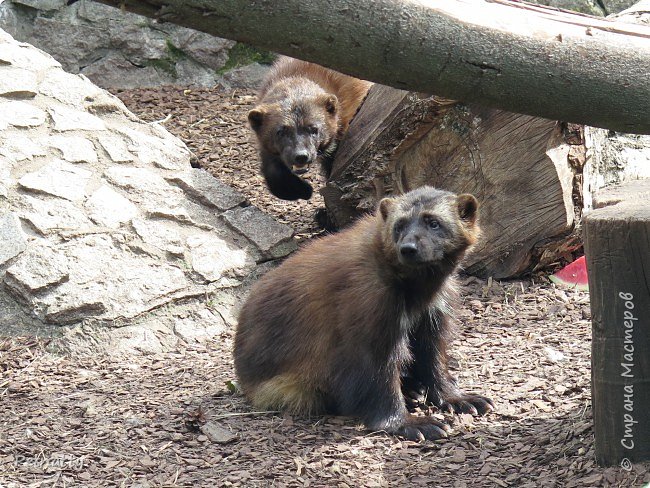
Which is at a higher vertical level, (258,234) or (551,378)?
(551,378)

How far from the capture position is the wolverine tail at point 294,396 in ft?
16.9

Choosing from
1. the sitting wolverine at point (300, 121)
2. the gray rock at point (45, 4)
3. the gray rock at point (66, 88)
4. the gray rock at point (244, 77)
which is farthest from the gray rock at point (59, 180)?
the gray rock at point (45, 4)

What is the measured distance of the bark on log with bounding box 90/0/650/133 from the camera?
267 centimetres

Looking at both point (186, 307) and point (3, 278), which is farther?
point (186, 307)

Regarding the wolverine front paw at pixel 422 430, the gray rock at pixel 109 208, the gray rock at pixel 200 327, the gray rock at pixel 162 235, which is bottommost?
the gray rock at pixel 200 327

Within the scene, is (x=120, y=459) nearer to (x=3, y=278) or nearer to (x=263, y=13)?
(x=3, y=278)

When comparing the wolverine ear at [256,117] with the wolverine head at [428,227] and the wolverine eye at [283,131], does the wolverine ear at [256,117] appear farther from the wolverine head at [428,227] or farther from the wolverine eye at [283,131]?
the wolverine head at [428,227]

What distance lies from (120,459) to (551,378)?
2532mm

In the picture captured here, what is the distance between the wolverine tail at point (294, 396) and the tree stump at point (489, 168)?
7.88ft

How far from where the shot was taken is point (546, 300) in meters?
6.62

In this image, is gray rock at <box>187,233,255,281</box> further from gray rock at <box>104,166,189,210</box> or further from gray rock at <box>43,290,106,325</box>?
gray rock at <box>43,290,106,325</box>

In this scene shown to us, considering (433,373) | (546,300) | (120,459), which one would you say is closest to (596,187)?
(546,300)

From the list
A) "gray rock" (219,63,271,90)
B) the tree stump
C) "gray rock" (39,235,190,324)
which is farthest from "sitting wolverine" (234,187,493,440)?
"gray rock" (219,63,271,90)

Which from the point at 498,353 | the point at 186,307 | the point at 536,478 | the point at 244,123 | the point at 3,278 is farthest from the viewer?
the point at 244,123
